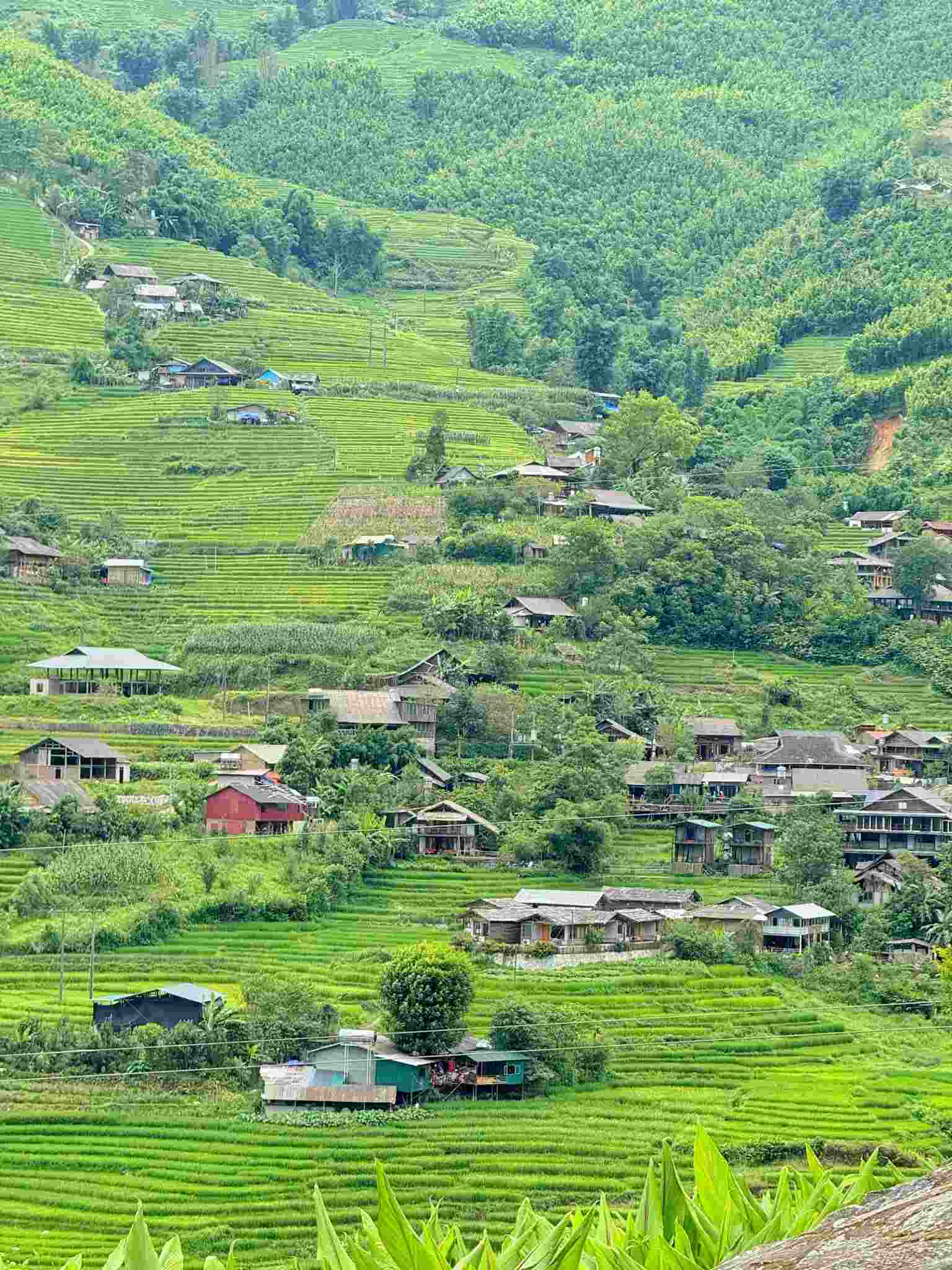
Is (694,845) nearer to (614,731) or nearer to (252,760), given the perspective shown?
(614,731)

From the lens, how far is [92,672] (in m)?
43.7

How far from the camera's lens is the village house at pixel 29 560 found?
49.9m

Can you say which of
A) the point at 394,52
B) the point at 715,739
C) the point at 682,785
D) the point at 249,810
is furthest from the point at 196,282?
the point at 394,52

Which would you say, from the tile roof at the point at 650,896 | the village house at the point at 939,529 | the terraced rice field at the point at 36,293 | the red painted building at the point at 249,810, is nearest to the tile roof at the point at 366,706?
the red painted building at the point at 249,810

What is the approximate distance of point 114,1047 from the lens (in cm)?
2795

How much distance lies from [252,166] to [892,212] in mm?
31169

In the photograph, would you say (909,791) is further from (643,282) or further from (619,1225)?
(643,282)

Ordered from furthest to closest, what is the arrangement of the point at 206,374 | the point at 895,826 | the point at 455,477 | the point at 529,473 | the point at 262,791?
1. the point at 206,374
2. the point at 455,477
3. the point at 529,473
4. the point at 895,826
5. the point at 262,791

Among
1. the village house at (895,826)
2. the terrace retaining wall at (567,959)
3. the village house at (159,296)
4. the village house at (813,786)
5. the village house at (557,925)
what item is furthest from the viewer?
the village house at (159,296)

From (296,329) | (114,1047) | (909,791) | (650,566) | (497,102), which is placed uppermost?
(497,102)

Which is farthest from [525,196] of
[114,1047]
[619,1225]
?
[619,1225]

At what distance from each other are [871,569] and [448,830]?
18809 millimetres

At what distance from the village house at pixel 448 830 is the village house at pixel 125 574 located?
50.4 feet

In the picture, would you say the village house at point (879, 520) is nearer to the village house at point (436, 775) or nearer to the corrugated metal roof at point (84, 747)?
the village house at point (436, 775)
